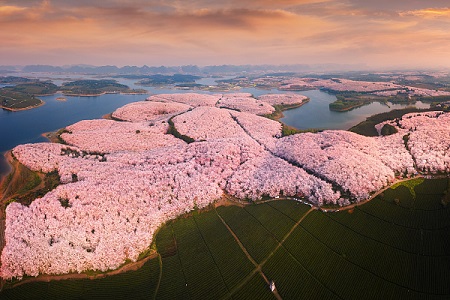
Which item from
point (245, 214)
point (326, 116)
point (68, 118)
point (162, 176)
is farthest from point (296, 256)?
point (68, 118)

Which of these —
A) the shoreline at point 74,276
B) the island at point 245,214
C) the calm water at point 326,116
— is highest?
the calm water at point 326,116

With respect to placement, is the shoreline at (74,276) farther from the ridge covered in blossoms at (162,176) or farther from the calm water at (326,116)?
the calm water at (326,116)

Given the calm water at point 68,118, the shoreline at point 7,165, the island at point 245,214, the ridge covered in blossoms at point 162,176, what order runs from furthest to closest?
1. the calm water at point 68,118
2. the shoreline at point 7,165
3. the ridge covered in blossoms at point 162,176
4. the island at point 245,214

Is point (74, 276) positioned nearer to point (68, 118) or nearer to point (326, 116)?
point (68, 118)

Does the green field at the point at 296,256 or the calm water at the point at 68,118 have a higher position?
the calm water at the point at 68,118

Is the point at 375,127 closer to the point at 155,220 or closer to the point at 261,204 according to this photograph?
the point at 261,204

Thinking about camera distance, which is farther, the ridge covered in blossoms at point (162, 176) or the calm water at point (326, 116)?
the calm water at point (326, 116)

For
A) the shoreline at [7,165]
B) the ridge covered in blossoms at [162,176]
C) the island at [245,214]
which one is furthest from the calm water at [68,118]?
the island at [245,214]

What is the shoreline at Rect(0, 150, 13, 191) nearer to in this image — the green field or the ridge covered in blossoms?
the ridge covered in blossoms
